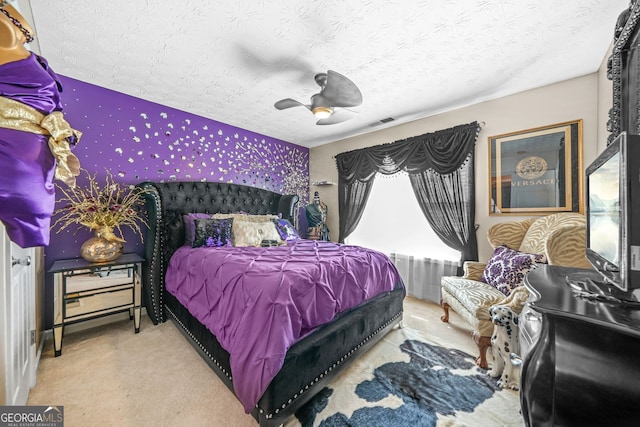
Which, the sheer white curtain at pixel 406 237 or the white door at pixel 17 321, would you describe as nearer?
the white door at pixel 17 321

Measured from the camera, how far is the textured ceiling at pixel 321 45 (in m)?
1.46

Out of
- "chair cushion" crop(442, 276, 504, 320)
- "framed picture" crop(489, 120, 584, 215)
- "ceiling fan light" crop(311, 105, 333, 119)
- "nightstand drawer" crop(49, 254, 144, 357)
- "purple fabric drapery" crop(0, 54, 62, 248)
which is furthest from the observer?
"framed picture" crop(489, 120, 584, 215)

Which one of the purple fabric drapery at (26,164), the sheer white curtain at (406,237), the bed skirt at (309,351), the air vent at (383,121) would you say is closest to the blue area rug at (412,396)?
the bed skirt at (309,351)

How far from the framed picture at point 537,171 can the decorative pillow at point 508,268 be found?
62cm

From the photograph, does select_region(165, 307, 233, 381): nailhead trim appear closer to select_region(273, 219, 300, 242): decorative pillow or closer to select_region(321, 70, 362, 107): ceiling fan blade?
select_region(273, 219, 300, 242): decorative pillow

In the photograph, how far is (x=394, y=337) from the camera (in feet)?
7.27

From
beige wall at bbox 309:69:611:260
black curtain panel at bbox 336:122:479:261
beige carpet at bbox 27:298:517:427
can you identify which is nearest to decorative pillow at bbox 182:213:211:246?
beige carpet at bbox 27:298:517:427

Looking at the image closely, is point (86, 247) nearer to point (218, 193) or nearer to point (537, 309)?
point (218, 193)

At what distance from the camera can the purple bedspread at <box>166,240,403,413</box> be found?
1.21m

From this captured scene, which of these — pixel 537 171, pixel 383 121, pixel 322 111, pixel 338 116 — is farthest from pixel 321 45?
pixel 537 171

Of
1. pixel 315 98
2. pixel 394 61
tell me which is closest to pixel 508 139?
pixel 394 61

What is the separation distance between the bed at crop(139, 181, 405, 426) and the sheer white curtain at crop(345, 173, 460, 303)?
908mm

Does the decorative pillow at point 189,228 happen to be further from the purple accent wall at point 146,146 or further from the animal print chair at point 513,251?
the animal print chair at point 513,251

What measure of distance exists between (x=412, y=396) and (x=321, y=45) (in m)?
2.55
